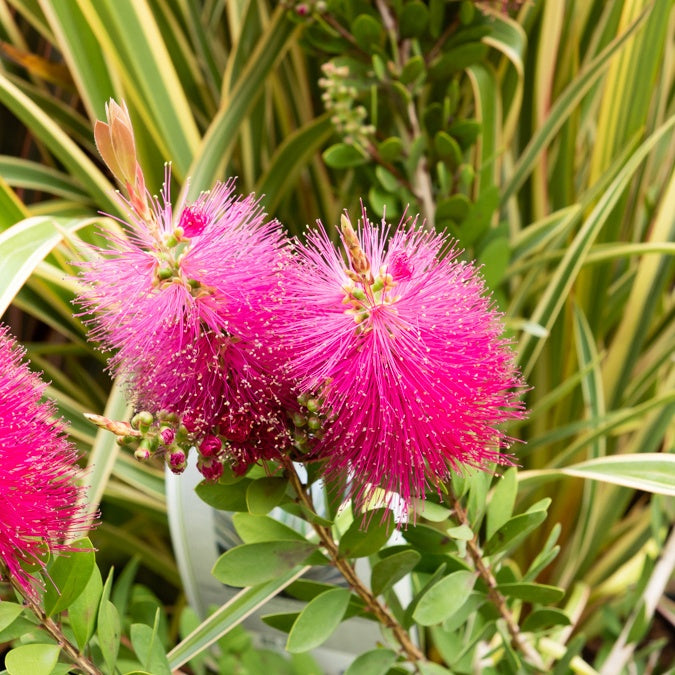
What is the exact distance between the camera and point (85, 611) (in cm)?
A: 33

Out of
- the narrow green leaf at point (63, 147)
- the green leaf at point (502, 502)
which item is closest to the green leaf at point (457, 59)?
the narrow green leaf at point (63, 147)

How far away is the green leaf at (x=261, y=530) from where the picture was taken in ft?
1.12

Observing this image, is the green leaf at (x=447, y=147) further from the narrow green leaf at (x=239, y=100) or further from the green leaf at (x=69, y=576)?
the green leaf at (x=69, y=576)

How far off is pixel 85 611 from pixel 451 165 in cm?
45

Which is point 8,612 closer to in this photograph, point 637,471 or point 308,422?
point 308,422

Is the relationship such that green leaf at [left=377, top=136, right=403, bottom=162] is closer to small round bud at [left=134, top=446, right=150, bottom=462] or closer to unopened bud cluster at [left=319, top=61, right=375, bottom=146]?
unopened bud cluster at [left=319, top=61, right=375, bottom=146]

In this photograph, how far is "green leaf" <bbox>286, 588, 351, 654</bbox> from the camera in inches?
13.1

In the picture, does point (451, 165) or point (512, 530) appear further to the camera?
point (451, 165)

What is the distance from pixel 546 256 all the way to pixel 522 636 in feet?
1.11

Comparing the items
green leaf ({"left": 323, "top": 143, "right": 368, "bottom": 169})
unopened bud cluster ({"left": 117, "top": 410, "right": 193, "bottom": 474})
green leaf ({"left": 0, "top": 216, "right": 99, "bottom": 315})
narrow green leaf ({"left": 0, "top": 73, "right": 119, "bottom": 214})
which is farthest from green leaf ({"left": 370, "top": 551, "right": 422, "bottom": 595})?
narrow green leaf ({"left": 0, "top": 73, "right": 119, "bottom": 214})

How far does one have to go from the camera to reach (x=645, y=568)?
521mm

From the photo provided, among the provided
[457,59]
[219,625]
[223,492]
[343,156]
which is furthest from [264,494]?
[457,59]

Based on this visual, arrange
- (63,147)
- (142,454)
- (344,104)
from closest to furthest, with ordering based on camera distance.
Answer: (142,454)
(344,104)
(63,147)

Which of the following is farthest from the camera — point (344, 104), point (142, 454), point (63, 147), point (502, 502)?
point (63, 147)
